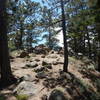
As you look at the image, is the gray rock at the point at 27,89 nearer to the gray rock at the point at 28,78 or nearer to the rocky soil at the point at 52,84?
the rocky soil at the point at 52,84

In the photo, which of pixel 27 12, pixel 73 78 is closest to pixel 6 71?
pixel 73 78

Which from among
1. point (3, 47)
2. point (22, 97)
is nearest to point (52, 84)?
point (22, 97)

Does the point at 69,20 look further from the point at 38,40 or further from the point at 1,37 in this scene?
the point at 38,40

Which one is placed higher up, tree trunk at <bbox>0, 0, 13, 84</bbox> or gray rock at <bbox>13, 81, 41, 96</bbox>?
tree trunk at <bbox>0, 0, 13, 84</bbox>

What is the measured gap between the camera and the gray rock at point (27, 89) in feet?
39.9

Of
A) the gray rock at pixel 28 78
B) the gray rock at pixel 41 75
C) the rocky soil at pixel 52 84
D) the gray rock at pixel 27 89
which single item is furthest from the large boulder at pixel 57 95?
the gray rock at pixel 41 75

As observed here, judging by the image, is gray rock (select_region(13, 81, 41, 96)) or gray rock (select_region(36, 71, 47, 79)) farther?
gray rock (select_region(36, 71, 47, 79))

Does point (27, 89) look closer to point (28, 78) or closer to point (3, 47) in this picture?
point (28, 78)

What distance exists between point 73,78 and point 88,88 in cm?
131

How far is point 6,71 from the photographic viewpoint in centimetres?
1453

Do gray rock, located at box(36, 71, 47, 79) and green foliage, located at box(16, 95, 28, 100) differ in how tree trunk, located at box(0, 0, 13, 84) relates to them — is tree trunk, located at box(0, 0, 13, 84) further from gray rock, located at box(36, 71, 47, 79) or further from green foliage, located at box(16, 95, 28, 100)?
green foliage, located at box(16, 95, 28, 100)

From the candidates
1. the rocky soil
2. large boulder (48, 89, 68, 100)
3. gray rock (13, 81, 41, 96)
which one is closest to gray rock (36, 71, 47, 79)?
the rocky soil

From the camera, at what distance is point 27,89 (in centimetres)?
1250

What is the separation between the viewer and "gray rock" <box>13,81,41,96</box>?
1216 centimetres
